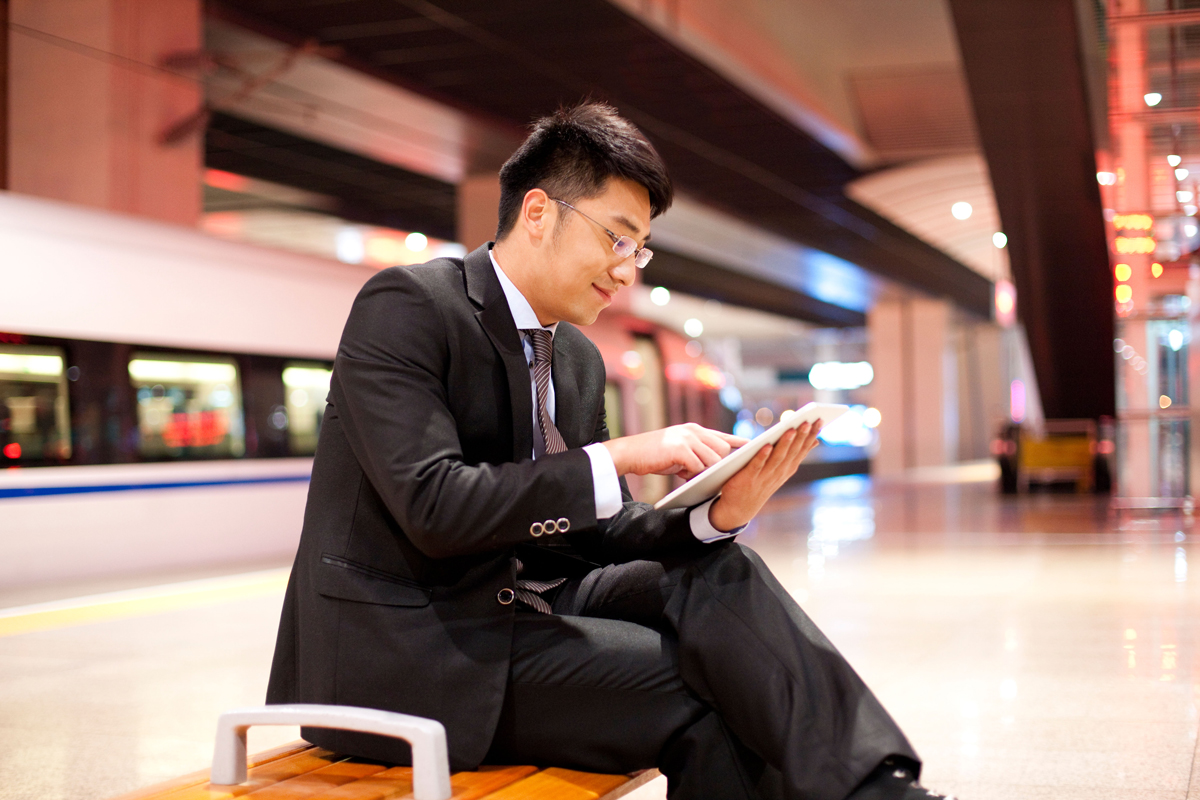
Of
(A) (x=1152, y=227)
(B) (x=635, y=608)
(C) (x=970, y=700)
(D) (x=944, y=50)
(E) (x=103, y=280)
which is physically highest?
(D) (x=944, y=50)

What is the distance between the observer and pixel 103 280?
8273 millimetres

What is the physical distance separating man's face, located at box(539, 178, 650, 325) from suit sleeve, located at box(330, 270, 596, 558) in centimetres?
27

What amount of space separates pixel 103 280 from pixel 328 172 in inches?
376

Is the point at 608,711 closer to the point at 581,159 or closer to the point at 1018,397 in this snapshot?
the point at 581,159

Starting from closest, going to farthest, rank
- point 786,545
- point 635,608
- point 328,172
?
1. point 635,608
2. point 786,545
3. point 328,172

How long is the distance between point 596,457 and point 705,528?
0.85ft

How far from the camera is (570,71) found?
1241 centimetres

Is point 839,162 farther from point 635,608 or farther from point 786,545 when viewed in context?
point 635,608

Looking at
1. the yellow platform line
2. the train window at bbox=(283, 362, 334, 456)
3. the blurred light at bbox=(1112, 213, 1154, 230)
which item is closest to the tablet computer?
the yellow platform line

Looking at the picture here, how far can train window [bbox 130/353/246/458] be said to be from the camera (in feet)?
28.8

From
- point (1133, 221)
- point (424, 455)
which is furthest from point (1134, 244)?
point (424, 455)

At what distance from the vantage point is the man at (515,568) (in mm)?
1818

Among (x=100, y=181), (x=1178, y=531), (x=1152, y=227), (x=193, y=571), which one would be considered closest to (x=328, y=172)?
(x=100, y=181)

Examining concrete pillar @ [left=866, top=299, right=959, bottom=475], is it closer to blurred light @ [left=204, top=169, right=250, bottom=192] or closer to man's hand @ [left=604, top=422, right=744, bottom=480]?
blurred light @ [left=204, top=169, right=250, bottom=192]
